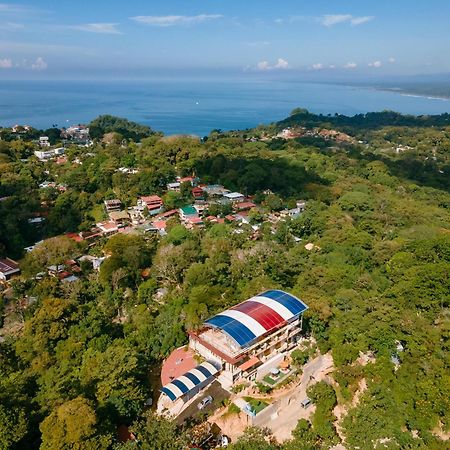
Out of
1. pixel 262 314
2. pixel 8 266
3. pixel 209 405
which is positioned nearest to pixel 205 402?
pixel 209 405

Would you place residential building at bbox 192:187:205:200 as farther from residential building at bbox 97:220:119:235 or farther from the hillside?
residential building at bbox 97:220:119:235

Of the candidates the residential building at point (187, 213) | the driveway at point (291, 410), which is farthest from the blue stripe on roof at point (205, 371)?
the residential building at point (187, 213)

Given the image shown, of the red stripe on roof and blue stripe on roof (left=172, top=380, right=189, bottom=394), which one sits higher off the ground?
the red stripe on roof

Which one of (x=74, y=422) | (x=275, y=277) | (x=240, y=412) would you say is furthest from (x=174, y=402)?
(x=275, y=277)

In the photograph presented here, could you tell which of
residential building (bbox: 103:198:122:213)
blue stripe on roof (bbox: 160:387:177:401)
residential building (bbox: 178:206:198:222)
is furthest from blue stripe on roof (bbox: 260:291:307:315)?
residential building (bbox: 103:198:122:213)

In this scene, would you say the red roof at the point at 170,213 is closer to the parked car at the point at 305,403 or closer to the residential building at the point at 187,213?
the residential building at the point at 187,213

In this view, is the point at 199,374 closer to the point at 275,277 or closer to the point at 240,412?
the point at 240,412
